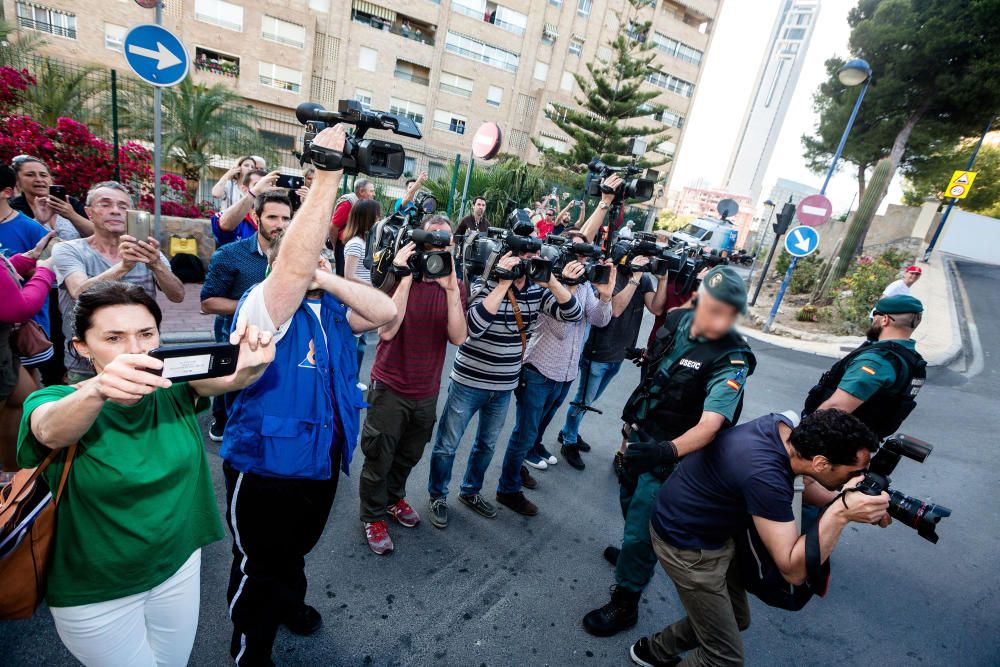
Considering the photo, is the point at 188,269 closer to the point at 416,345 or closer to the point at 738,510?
the point at 416,345

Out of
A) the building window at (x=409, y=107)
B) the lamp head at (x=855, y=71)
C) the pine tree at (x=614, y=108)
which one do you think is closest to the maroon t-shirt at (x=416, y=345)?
the lamp head at (x=855, y=71)

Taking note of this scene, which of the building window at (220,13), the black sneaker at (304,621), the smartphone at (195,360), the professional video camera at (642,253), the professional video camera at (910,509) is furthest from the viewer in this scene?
the building window at (220,13)

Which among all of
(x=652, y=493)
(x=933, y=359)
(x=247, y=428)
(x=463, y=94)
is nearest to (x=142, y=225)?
(x=247, y=428)

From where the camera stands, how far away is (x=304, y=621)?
234cm

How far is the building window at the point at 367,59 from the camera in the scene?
2536cm

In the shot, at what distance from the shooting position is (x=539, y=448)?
4.31 metres

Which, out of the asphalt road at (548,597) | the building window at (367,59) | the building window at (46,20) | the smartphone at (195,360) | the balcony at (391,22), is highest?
the balcony at (391,22)

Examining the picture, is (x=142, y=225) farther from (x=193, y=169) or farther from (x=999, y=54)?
(x=999, y=54)

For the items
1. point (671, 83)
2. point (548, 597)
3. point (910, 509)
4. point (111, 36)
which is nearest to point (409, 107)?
point (111, 36)

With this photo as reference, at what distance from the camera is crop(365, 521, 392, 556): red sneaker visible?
115 inches

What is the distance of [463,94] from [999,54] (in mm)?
23202

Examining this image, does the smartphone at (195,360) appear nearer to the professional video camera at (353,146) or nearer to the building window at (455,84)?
the professional video camera at (353,146)

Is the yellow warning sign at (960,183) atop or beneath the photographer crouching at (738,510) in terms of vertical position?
atop

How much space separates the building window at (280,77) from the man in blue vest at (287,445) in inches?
1100
